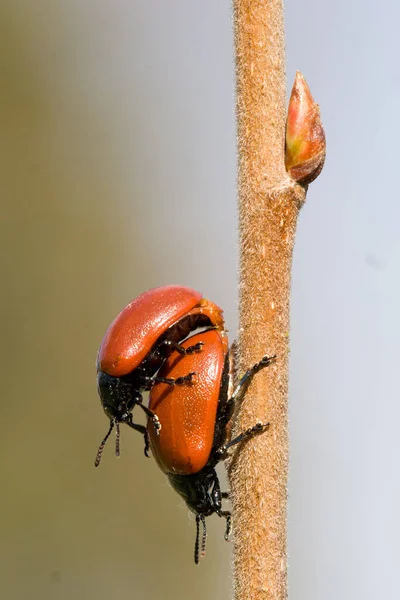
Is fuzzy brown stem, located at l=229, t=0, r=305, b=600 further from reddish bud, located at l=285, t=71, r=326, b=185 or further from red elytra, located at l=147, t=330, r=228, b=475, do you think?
red elytra, located at l=147, t=330, r=228, b=475

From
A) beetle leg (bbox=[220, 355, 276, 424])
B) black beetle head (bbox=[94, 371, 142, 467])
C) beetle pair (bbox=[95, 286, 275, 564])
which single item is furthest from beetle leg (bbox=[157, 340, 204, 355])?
beetle leg (bbox=[220, 355, 276, 424])

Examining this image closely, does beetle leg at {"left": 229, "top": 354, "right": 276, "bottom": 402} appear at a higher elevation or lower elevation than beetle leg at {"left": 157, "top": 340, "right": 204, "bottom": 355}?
higher

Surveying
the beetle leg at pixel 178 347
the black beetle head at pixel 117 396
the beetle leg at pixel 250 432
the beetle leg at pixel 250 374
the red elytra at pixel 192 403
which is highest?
the beetle leg at pixel 250 374

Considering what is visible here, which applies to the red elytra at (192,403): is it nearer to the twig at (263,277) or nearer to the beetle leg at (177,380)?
the beetle leg at (177,380)

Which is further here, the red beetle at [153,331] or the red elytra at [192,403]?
the red beetle at [153,331]

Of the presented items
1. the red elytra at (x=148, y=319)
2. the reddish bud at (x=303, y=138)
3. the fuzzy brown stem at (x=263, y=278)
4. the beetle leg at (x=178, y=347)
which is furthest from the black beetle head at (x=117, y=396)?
the reddish bud at (x=303, y=138)

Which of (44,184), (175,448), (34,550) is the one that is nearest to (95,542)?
(34,550)

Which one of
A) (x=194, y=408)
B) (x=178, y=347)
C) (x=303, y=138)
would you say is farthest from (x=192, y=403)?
(x=303, y=138)
